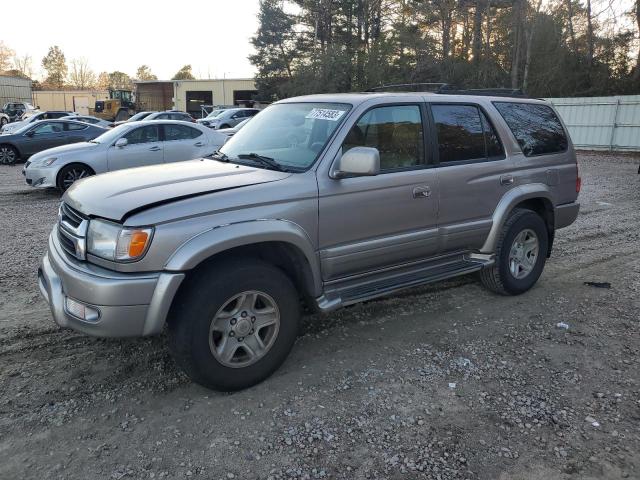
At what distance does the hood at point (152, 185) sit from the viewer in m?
3.16

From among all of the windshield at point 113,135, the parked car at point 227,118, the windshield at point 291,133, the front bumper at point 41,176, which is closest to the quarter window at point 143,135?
the windshield at point 113,135

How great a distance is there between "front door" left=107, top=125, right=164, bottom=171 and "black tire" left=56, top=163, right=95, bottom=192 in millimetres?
487

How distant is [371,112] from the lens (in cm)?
407

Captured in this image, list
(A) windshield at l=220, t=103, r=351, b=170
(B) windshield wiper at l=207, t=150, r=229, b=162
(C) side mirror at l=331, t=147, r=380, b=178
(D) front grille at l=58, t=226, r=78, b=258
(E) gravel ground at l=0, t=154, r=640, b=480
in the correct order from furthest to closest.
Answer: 1. (B) windshield wiper at l=207, t=150, r=229, b=162
2. (A) windshield at l=220, t=103, r=351, b=170
3. (C) side mirror at l=331, t=147, r=380, b=178
4. (D) front grille at l=58, t=226, r=78, b=258
5. (E) gravel ground at l=0, t=154, r=640, b=480

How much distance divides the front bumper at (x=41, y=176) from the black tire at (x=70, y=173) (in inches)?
4.0

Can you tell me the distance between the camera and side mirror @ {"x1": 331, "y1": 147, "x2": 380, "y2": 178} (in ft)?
11.7

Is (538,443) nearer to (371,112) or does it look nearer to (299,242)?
(299,242)

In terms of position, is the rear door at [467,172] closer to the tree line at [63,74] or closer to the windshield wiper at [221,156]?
the windshield wiper at [221,156]

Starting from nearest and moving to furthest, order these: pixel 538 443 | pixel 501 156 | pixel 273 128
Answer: pixel 538 443, pixel 273 128, pixel 501 156

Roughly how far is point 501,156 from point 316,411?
3019 mm

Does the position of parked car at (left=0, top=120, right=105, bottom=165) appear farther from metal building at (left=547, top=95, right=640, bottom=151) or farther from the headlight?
metal building at (left=547, top=95, right=640, bottom=151)

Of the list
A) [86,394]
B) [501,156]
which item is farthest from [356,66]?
[86,394]

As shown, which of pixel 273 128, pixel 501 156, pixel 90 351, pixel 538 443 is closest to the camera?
pixel 538 443

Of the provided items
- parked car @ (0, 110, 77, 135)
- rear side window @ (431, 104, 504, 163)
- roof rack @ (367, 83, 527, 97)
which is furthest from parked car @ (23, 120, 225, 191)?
parked car @ (0, 110, 77, 135)
